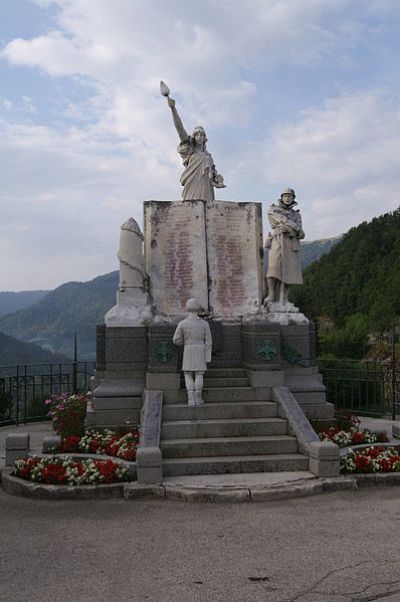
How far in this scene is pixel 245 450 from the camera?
8.39 m

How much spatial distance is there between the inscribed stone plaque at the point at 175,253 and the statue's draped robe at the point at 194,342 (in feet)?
6.82

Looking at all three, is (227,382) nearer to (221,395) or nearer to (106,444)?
(221,395)

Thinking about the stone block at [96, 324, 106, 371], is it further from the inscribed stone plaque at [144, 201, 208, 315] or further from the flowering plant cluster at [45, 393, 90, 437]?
the inscribed stone plaque at [144, 201, 208, 315]

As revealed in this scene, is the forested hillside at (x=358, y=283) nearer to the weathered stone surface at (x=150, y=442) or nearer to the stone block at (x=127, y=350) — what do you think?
the stone block at (x=127, y=350)

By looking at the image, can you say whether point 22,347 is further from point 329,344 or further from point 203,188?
point 203,188

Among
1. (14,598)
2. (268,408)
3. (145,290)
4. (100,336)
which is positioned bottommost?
(14,598)

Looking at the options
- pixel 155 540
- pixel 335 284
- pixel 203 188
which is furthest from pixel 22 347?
pixel 155 540

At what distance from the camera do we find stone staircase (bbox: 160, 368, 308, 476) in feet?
26.3

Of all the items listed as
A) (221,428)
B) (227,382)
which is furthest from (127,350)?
(221,428)

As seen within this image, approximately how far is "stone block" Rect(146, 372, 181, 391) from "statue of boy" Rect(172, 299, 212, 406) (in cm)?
39

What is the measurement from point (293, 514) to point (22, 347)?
93524 mm

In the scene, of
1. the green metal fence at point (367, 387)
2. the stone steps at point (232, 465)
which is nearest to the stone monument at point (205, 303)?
the stone steps at point (232, 465)

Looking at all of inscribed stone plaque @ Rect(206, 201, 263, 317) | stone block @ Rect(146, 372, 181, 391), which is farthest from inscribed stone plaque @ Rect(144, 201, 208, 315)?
stone block @ Rect(146, 372, 181, 391)

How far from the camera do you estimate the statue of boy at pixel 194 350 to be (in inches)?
357
